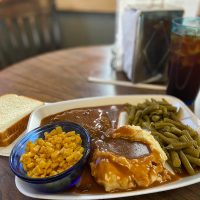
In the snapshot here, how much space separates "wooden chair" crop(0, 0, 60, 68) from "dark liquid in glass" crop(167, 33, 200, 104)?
7.04 ft

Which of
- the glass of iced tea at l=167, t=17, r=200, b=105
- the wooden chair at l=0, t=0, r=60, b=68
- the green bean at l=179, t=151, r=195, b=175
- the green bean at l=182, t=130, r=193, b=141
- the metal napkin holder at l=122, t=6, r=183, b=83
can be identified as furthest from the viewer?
the wooden chair at l=0, t=0, r=60, b=68

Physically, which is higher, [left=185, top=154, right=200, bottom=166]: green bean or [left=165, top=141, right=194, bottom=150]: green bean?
[left=165, top=141, right=194, bottom=150]: green bean

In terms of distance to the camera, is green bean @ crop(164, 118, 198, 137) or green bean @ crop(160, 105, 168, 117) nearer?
green bean @ crop(164, 118, 198, 137)

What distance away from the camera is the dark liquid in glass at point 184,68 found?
4.05 ft

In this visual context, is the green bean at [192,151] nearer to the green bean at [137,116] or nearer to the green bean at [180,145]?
the green bean at [180,145]

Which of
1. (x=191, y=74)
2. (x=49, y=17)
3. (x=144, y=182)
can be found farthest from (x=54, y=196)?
(x=49, y=17)

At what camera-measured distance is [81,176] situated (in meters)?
0.84

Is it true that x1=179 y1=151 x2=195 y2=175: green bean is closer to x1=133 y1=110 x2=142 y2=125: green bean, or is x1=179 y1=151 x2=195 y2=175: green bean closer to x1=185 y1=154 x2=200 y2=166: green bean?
x1=185 y1=154 x2=200 y2=166: green bean

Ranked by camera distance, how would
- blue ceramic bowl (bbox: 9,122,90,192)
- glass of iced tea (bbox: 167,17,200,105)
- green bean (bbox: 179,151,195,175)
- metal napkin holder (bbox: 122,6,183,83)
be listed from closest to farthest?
1. blue ceramic bowl (bbox: 9,122,90,192)
2. green bean (bbox: 179,151,195,175)
3. glass of iced tea (bbox: 167,17,200,105)
4. metal napkin holder (bbox: 122,6,183,83)

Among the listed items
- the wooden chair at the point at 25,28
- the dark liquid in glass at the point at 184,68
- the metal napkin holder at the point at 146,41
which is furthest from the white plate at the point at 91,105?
the wooden chair at the point at 25,28

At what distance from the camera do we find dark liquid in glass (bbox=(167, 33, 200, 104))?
1.23 meters

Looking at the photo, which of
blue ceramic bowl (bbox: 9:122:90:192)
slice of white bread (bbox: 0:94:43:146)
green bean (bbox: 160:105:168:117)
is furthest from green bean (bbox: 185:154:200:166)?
slice of white bread (bbox: 0:94:43:146)

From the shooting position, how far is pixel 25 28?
9.55 ft

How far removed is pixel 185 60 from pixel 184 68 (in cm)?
5
